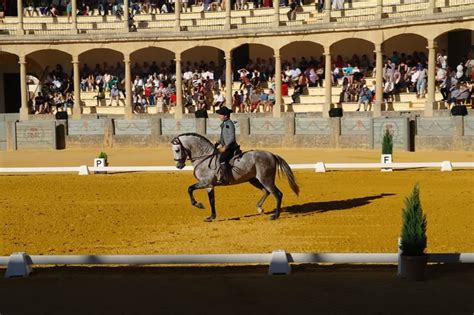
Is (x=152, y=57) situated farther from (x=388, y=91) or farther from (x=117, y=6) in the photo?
(x=388, y=91)

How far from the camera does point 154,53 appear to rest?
1704 inches

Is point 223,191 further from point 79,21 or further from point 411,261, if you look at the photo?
point 79,21

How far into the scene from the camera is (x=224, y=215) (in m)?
15.7

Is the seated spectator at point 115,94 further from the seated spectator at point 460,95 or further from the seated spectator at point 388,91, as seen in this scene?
the seated spectator at point 460,95

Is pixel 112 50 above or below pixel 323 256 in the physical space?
above

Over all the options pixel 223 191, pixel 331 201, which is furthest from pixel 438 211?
pixel 223 191

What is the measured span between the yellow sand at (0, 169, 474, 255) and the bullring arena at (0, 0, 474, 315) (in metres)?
0.07

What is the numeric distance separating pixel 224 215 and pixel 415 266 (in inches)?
277

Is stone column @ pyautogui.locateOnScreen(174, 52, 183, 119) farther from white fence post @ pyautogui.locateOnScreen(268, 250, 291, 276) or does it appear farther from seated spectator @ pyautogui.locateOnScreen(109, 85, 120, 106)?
white fence post @ pyautogui.locateOnScreen(268, 250, 291, 276)

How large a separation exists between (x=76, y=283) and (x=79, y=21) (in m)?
34.6

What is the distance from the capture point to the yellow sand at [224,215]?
12382mm

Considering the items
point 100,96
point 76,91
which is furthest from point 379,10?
point 76,91

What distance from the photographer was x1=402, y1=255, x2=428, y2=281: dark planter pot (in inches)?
354

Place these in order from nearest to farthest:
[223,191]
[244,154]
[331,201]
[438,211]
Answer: [244,154] → [438,211] → [331,201] → [223,191]
